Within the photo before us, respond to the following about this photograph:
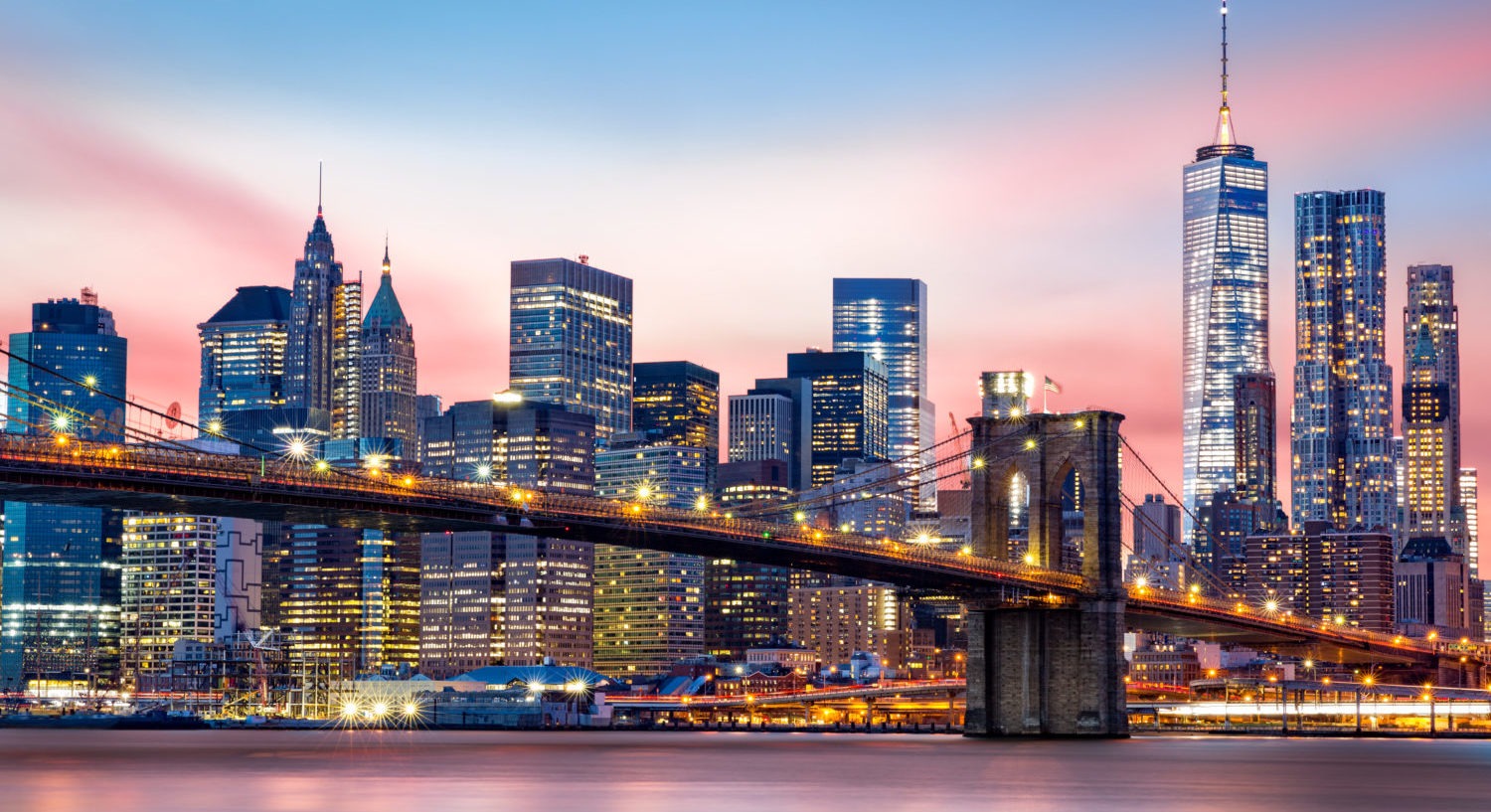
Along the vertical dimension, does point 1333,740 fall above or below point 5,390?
below

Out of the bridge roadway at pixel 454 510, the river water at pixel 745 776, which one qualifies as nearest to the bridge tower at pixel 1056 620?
the bridge roadway at pixel 454 510

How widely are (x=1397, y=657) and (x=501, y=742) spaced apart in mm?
66689

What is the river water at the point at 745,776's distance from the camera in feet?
179

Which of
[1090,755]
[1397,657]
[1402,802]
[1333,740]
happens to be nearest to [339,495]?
Answer: [1090,755]

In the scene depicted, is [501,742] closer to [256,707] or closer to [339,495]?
[339,495]

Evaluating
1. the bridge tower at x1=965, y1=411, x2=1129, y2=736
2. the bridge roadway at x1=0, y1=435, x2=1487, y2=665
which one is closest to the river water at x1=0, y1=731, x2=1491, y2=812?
the bridge tower at x1=965, y1=411, x2=1129, y2=736

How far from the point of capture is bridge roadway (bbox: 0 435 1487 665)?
67250mm

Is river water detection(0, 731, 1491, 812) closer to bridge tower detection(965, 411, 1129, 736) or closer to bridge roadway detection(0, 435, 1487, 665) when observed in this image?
bridge tower detection(965, 411, 1129, 736)

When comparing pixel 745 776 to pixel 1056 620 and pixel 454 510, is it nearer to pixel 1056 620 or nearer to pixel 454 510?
pixel 454 510

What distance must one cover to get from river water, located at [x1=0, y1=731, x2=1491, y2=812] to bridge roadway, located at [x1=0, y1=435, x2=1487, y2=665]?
24.4 ft

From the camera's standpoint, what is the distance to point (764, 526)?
87625 mm

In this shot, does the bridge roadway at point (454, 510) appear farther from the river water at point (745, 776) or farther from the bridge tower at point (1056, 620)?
the river water at point (745, 776)

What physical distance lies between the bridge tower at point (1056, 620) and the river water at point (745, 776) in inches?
92.3

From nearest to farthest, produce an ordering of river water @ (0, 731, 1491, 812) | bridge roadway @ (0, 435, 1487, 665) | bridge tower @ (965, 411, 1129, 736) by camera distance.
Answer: river water @ (0, 731, 1491, 812)
bridge roadway @ (0, 435, 1487, 665)
bridge tower @ (965, 411, 1129, 736)
